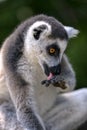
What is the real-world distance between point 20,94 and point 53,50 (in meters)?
0.71

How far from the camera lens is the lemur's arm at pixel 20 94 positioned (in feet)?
32.5

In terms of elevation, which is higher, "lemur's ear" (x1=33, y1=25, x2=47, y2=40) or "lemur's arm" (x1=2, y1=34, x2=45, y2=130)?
"lemur's ear" (x1=33, y1=25, x2=47, y2=40)

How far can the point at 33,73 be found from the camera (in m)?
10.0

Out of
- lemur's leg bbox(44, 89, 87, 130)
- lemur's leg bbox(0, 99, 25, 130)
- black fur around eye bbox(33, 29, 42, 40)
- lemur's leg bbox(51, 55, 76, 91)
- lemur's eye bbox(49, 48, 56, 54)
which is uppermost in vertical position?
black fur around eye bbox(33, 29, 42, 40)

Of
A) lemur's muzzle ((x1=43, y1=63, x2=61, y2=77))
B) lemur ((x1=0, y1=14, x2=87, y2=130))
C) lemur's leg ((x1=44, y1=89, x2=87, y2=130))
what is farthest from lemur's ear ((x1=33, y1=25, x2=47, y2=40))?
lemur's leg ((x1=44, y1=89, x2=87, y2=130))

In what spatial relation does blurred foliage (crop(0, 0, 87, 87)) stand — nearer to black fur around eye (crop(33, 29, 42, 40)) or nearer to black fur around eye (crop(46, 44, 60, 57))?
black fur around eye (crop(33, 29, 42, 40))

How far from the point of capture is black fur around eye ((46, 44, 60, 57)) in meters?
9.82

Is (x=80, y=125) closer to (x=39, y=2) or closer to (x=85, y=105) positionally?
(x=85, y=105)

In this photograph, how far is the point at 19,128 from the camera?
32.9 ft

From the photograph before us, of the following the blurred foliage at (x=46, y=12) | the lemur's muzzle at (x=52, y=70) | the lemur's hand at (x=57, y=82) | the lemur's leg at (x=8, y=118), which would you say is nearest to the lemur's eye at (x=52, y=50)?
the lemur's muzzle at (x=52, y=70)

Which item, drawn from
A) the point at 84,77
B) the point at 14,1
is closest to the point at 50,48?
the point at 84,77

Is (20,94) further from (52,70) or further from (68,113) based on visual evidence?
(68,113)

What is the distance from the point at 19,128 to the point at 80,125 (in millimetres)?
975

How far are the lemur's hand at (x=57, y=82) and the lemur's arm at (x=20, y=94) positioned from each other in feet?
0.76
